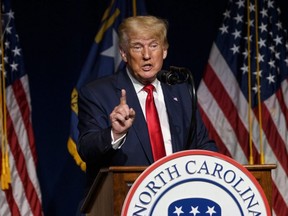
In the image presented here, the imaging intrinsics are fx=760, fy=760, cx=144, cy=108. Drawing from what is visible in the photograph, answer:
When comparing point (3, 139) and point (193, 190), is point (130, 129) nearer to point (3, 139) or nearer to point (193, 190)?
point (193, 190)

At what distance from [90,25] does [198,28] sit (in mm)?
784

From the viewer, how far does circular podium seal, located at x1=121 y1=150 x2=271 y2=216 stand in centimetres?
223

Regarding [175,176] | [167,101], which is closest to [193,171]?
[175,176]

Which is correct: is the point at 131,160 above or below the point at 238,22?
below

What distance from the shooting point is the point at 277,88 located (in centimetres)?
512

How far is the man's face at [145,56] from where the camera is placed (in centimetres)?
300

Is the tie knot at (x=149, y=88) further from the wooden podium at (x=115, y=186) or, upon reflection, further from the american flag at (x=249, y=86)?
the american flag at (x=249, y=86)

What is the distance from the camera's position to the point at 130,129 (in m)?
2.84

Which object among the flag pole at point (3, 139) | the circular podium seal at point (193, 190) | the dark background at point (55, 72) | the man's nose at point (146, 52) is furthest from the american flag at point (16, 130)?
the circular podium seal at point (193, 190)

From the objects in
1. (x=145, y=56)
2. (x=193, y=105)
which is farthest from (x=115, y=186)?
(x=145, y=56)

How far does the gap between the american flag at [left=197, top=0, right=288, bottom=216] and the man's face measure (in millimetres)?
2119

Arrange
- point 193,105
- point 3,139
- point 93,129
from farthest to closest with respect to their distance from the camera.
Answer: point 3,139
point 93,129
point 193,105

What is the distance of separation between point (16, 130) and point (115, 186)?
2.66 m

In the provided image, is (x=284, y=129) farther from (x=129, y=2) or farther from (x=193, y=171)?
(x=193, y=171)
